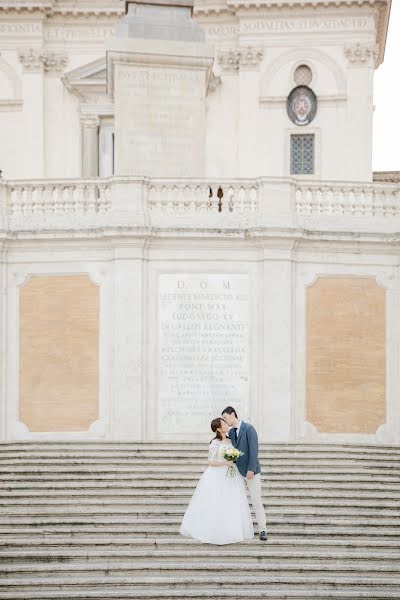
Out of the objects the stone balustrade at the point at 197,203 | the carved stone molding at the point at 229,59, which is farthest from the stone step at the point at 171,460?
Result: the carved stone molding at the point at 229,59

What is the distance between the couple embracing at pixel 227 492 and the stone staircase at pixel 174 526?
268 millimetres

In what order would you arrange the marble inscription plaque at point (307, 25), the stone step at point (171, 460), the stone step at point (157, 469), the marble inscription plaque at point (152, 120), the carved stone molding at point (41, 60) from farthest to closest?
the carved stone molding at point (41, 60) < the marble inscription plaque at point (307, 25) < the marble inscription plaque at point (152, 120) < the stone step at point (171, 460) < the stone step at point (157, 469)

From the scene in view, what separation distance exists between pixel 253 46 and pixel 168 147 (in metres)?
16.9

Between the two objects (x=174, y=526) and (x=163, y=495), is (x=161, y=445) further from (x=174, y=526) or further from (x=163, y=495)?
(x=174, y=526)

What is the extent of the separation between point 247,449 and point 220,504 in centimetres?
Answer: 84

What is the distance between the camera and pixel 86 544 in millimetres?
16922

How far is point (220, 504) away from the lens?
1655 centimetres

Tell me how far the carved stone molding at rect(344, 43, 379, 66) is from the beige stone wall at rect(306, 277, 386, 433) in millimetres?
19971

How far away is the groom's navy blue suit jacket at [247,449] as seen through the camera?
54.1 feet

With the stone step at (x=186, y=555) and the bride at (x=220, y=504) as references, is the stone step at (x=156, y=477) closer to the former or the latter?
the bride at (x=220, y=504)

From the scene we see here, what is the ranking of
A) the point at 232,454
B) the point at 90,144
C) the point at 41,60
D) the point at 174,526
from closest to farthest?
1. the point at 232,454
2. the point at 174,526
3. the point at 90,144
4. the point at 41,60

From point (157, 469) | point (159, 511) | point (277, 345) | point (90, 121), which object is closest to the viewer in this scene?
point (159, 511)

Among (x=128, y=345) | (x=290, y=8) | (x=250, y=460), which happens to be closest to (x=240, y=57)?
(x=290, y=8)

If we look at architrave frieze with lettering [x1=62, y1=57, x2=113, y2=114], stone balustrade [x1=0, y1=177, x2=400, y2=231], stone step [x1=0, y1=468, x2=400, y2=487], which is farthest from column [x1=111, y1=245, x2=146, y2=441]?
architrave frieze with lettering [x1=62, y1=57, x2=113, y2=114]
